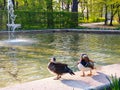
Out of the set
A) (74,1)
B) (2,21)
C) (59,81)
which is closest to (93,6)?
(74,1)

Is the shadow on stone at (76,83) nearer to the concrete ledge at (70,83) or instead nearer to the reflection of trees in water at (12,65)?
the concrete ledge at (70,83)

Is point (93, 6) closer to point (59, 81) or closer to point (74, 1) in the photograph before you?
point (74, 1)

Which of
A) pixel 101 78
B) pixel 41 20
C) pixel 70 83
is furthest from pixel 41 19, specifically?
pixel 70 83

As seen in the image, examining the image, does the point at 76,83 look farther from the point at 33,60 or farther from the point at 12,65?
the point at 33,60

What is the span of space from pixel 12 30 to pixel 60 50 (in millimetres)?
11162

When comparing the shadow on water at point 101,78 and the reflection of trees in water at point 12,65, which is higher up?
the shadow on water at point 101,78

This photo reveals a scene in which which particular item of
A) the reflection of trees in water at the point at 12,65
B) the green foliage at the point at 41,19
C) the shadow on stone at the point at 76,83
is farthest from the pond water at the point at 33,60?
the green foliage at the point at 41,19

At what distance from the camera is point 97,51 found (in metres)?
14.3

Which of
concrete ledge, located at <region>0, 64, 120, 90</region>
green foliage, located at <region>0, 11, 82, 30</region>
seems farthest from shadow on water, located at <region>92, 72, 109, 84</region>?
green foliage, located at <region>0, 11, 82, 30</region>

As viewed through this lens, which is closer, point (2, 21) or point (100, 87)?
point (100, 87)

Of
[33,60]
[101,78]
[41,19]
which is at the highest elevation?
[41,19]

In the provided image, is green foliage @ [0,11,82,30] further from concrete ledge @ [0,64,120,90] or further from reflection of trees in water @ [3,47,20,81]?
concrete ledge @ [0,64,120,90]

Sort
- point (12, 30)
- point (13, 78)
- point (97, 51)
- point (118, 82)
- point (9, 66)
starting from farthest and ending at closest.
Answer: point (12, 30)
point (97, 51)
point (9, 66)
point (13, 78)
point (118, 82)

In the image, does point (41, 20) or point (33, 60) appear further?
point (41, 20)
